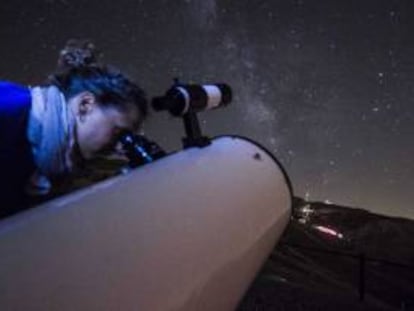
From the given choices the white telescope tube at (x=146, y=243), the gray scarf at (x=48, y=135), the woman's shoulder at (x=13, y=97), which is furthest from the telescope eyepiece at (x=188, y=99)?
the woman's shoulder at (x=13, y=97)

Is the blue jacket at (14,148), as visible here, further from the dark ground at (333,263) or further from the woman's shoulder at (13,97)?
the dark ground at (333,263)

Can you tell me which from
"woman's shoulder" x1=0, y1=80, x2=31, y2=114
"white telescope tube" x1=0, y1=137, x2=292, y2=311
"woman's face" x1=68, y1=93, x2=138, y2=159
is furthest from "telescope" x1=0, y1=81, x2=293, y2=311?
"woman's shoulder" x1=0, y1=80, x2=31, y2=114

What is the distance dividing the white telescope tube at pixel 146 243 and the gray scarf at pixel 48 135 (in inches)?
14.2

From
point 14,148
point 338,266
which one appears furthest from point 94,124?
point 338,266

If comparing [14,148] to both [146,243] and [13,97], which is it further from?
[146,243]

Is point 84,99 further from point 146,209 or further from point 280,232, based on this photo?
point 280,232

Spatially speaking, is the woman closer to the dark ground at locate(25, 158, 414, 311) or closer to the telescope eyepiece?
the dark ground at locate(25, 158, 414, 311)

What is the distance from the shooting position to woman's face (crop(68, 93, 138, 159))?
278 centimetres

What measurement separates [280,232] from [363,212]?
35.9 metres

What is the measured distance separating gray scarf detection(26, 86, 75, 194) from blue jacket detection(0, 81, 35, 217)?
31mm

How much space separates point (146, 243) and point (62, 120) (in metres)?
0.97

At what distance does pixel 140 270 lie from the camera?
5.71ft

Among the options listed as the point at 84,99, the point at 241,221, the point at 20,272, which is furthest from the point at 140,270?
the point at 84,99

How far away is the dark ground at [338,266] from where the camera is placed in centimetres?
738
